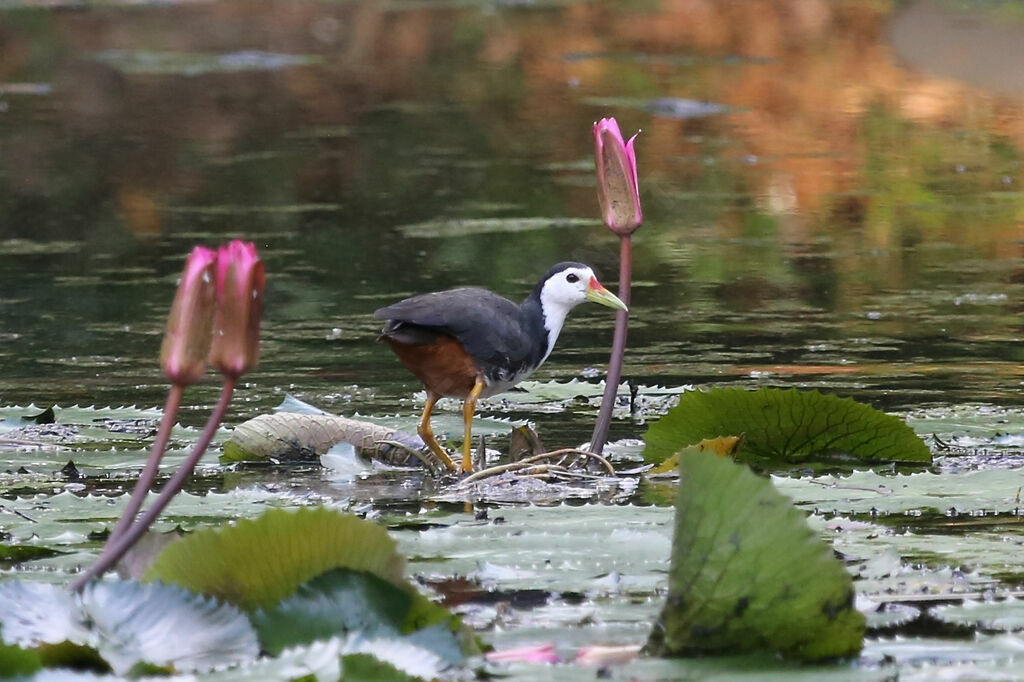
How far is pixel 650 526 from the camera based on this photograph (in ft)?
10.6

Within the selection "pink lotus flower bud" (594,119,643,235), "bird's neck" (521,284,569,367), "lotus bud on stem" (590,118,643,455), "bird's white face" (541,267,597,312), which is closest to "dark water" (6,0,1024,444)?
"bird's neck" (521,284,569,367)

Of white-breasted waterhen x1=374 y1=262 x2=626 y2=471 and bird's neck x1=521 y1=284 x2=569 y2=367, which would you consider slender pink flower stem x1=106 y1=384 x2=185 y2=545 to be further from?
bird's neck x1=521 y1=284 x2=569 y2=367

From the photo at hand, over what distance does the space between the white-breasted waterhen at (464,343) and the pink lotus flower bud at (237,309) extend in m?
2.17

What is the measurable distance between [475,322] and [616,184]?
72 cm

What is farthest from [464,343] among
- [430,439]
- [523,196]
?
[523,196]

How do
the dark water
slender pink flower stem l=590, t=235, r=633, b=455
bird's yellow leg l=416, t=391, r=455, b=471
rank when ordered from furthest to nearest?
the dark water, bird's yellow leg l=416, t=391, r=455, b=471, slender pink flower stem l=590, t=235, r=633, b=455

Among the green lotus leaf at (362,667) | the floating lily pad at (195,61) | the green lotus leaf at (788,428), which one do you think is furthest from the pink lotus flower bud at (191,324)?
the floating lily pad at (195,61)

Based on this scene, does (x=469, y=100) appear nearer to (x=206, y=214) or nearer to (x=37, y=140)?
(x=37, y=140)

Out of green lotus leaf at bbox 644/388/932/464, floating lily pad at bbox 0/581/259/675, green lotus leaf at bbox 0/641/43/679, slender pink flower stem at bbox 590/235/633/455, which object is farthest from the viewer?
slender pink flower stem at bbox 590/235/633/455

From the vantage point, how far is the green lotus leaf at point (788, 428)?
157 inches

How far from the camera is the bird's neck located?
4930 mm

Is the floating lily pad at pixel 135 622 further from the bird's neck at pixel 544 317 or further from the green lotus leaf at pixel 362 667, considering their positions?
the bird's neck at pixel 544 317

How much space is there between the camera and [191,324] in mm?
2291

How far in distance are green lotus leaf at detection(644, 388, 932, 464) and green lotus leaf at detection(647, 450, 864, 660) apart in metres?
1.50
